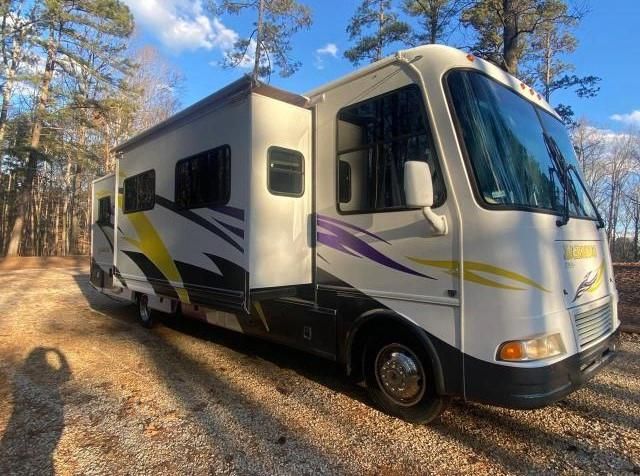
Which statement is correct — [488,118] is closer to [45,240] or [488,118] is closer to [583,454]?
[583,454]

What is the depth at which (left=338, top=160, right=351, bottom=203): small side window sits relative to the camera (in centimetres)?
403

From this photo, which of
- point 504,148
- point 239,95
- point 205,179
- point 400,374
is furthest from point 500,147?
point 205,179

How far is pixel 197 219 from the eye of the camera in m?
5.09

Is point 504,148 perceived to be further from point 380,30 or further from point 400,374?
point 380,30

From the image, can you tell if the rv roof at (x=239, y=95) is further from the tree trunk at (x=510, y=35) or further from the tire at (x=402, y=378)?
the tree trunk at (x=510, y=35)

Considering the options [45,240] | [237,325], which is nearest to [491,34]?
[237,325]

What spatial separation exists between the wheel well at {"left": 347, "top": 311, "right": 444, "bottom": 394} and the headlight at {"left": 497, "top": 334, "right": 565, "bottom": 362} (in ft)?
1.62

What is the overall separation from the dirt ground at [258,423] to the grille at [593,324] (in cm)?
74

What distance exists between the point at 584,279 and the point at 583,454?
4.07 feet

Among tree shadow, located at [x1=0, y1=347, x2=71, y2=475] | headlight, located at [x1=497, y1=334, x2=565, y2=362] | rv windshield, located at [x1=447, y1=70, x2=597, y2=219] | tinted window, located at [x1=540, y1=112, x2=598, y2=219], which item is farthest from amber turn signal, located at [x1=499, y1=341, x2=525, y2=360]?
tree shadow, located at [x1=0, y1=347, x2=71, y2=475]

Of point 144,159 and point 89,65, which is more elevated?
point 89,65

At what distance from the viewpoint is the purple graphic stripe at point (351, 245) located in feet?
11.7

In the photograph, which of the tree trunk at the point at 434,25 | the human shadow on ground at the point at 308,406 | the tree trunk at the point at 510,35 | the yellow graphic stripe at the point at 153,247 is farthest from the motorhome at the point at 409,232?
the tree trunk at the point at 434,25

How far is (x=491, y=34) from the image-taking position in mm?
12703
